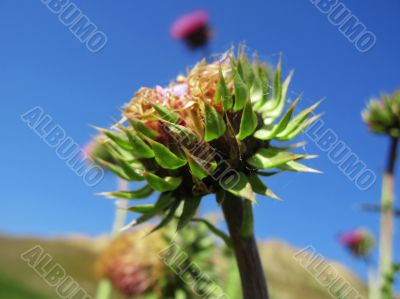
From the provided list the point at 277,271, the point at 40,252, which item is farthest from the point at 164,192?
the point at 277,271

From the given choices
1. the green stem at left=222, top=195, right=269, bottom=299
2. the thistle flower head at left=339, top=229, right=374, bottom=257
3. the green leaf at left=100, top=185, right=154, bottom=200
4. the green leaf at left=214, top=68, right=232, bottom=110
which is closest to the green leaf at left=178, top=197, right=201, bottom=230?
the green stem at left=222, top=195, right=269, bottom=299

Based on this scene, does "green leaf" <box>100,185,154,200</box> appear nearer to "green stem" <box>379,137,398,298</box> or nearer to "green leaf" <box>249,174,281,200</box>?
"green leaf" <box>249,174,281,200</box>

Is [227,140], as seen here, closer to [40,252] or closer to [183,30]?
[40,252]

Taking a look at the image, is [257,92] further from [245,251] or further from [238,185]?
[245,251]

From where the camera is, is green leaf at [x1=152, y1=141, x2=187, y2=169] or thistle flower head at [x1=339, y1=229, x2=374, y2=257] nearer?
green leaf at [x1=152, y1=141, x2=187, y2=169]

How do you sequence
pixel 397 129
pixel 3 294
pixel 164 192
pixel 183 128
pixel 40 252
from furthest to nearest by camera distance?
pixel 3 294
pixel 397 129
pixel 40 252
pixel 164 192
pixel 183 128

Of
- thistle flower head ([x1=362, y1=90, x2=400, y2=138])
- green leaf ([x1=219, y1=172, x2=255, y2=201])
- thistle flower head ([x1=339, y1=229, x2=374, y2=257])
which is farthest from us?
thistle flower head ([x1=339, y1=229, x2=374, y2=257])

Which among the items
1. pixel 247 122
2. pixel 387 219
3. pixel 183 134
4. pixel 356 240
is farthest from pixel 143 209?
pixel 356 240
